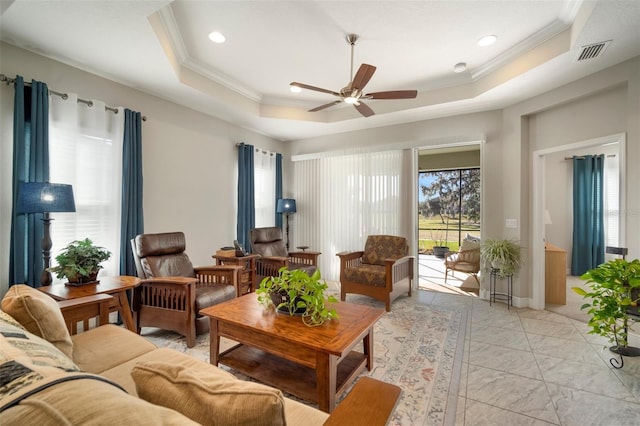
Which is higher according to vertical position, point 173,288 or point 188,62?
point 188,62

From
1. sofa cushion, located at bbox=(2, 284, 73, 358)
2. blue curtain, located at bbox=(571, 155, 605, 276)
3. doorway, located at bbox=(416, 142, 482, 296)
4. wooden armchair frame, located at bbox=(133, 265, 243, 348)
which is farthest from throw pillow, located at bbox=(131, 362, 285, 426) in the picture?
blue curtain, located at bbox=(571, 155, 605, 276)

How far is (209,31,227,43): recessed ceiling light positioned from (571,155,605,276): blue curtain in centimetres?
634

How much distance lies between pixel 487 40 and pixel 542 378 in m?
3.08

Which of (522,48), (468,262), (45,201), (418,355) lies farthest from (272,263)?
(522,48)

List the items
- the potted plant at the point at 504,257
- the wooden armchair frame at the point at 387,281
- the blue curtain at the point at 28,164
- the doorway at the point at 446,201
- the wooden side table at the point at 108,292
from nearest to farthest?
the wooden side table at the point at 108,292 < the blue curtain at the point at 28,164 < the wooden armchair frame at the point at 387,281 < the potted plant at the point at 504,257 < the doorway at the point at 446,201

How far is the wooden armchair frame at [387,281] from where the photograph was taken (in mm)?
3582

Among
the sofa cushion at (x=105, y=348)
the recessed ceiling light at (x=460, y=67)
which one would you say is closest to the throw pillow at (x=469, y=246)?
the recessed ceiling light at (x=460, y=67)

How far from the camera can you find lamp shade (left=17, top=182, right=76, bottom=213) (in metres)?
2.17

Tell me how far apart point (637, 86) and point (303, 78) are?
3412mm

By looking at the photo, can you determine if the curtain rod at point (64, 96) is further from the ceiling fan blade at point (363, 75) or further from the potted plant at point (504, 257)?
the potted plant at point (504, 257)

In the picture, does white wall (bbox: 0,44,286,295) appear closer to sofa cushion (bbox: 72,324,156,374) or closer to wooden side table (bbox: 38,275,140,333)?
wooden side table (bbox: 38,275,140,333)

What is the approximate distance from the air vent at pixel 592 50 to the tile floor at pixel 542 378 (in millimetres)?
2665

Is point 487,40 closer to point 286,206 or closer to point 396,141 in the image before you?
point 396,141

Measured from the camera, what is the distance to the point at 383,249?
4184 mm
